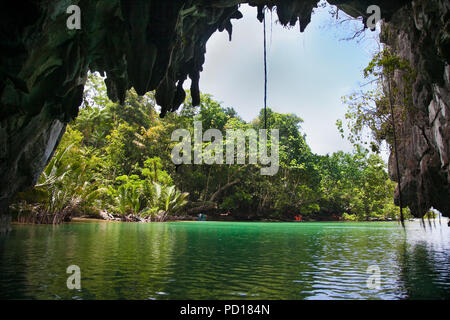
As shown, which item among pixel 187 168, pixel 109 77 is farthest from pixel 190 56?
pixel 187 168

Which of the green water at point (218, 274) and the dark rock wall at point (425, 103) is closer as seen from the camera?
the green water at point (218, 274)

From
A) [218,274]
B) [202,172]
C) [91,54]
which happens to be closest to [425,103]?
[218,274]

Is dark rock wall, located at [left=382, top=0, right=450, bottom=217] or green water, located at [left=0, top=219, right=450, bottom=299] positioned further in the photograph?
dark rock wall, located at [left=382, top=0, right=450, bottom=217]

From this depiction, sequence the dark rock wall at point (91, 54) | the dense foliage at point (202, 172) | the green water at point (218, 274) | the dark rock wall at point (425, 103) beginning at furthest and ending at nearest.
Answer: the dense foliage at point (202, 172)
the dark rock wall at point (425, 103)
the dark rock wall at point (91, 54)
the green water at point (218, 274)

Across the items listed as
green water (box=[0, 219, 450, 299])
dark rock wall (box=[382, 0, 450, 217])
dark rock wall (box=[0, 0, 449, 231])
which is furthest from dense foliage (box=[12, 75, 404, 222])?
green water (box=[0, 219, 450, 299])

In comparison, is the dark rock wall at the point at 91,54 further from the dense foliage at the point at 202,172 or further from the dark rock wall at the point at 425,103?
the dense foliage at the point at 202,172

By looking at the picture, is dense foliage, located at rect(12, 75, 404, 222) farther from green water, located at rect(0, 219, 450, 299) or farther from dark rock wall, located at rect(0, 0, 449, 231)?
green water, located at rect(0, 219, 450, 299)

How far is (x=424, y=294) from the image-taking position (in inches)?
138

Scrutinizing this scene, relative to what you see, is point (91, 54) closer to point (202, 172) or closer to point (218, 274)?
point (218, 274)

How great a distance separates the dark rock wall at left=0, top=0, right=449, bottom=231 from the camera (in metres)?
4.73

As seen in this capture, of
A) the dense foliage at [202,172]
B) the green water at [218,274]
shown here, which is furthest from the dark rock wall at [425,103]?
the dense foliage at [202,172]

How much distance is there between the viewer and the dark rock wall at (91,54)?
15.5 feet
